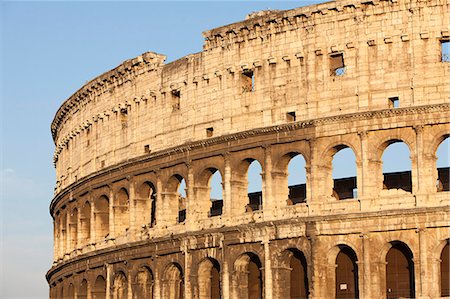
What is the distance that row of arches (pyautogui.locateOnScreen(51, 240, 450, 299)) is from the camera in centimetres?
4444

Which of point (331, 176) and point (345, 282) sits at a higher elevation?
point (331, 176)

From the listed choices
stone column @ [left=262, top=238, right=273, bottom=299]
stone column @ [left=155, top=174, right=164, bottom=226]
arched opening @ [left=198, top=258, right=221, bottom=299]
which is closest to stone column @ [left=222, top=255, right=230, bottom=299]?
arched opening @ [left=198, top=258, right=221, bottom=299]

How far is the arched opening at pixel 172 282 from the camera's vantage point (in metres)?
51.5

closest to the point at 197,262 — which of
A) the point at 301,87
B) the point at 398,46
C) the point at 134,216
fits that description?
the point at 134,216

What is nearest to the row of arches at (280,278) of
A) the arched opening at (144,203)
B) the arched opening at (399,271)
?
the arched opening at (399,271)

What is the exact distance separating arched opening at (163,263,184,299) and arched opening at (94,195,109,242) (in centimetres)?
705

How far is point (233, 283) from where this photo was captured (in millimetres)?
48156

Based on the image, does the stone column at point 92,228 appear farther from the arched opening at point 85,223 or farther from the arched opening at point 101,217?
the arched opening at point 85,223

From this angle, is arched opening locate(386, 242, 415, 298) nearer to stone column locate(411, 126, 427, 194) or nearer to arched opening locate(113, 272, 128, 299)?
stone column locate(411, 126, 427, 194)

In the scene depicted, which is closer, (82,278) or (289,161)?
(289,161)

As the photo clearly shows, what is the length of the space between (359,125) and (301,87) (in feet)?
10.5

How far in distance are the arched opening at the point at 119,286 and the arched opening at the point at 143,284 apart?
1517mm

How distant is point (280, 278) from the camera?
153 feet

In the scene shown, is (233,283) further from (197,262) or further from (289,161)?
(289,161)
